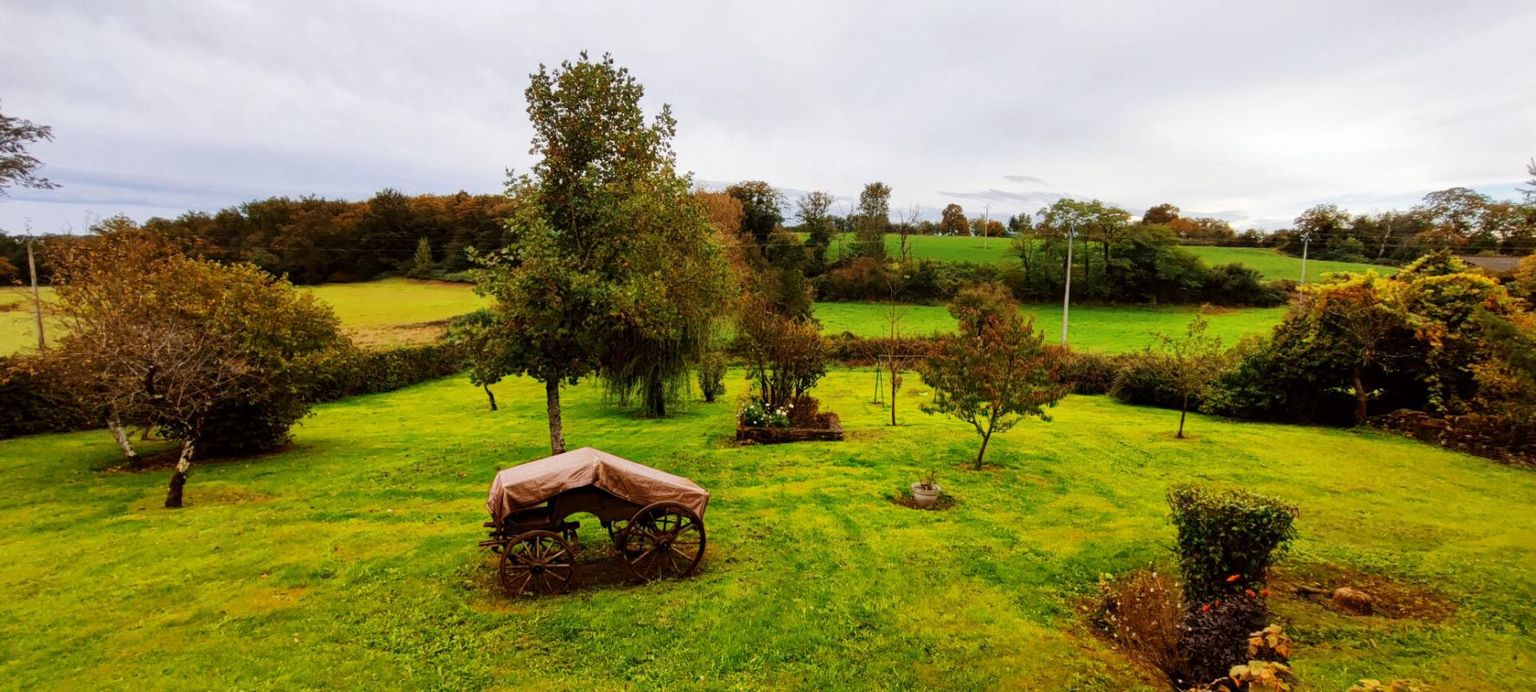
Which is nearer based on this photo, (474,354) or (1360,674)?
(1360,674)

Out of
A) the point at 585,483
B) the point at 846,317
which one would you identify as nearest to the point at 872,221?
the point at 846,317

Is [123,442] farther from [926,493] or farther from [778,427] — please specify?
[926,493]

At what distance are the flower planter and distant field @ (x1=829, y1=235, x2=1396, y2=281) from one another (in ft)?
162

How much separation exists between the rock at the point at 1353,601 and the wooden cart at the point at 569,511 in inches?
357

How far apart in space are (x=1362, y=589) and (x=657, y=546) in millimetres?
10542

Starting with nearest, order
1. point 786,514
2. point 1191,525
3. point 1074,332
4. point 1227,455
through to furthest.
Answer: point 1191,525
point 786,514
point 1227,455
point 1074,332

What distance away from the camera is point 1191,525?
24.2 feet

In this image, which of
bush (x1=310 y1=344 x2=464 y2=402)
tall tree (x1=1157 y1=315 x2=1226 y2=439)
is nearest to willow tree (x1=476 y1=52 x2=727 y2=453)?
bush (x1=310 y1=344 x2=464 y2=402)

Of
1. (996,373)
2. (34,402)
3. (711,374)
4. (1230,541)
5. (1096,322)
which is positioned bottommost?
(34,402)

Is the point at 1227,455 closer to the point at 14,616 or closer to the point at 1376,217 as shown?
the point at 14,616

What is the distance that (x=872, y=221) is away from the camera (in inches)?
2854

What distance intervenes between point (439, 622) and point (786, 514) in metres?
6.41

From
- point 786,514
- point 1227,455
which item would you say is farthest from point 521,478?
point 1227,455

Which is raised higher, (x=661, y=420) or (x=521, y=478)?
(x=521, y=478)
